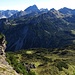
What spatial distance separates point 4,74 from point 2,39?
52.9 meters

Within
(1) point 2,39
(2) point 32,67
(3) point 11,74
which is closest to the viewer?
(3) point 11,74

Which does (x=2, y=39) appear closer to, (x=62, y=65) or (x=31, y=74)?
(x=31, y=74)

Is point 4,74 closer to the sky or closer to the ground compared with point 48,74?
closer to the sky

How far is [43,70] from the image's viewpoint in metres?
177

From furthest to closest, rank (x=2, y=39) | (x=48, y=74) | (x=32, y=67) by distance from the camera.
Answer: (x=32, y=67) → (x=48, y=74) → (x=2, y=39)

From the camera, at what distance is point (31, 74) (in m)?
113

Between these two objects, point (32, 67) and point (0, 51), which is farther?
point (32, 67)

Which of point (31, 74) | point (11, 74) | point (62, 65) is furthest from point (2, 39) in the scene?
point (62, 65)

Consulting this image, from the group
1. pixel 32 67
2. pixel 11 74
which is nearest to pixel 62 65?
pixel 32 67

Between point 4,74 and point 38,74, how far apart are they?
11226 centimetres

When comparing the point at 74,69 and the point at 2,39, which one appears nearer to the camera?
the point at 2,39

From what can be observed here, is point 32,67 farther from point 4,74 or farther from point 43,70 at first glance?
point 4,74

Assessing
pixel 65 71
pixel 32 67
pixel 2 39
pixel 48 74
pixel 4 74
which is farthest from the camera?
pixel 32 67

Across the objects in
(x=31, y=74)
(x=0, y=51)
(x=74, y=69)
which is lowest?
(x=74, y=69)
